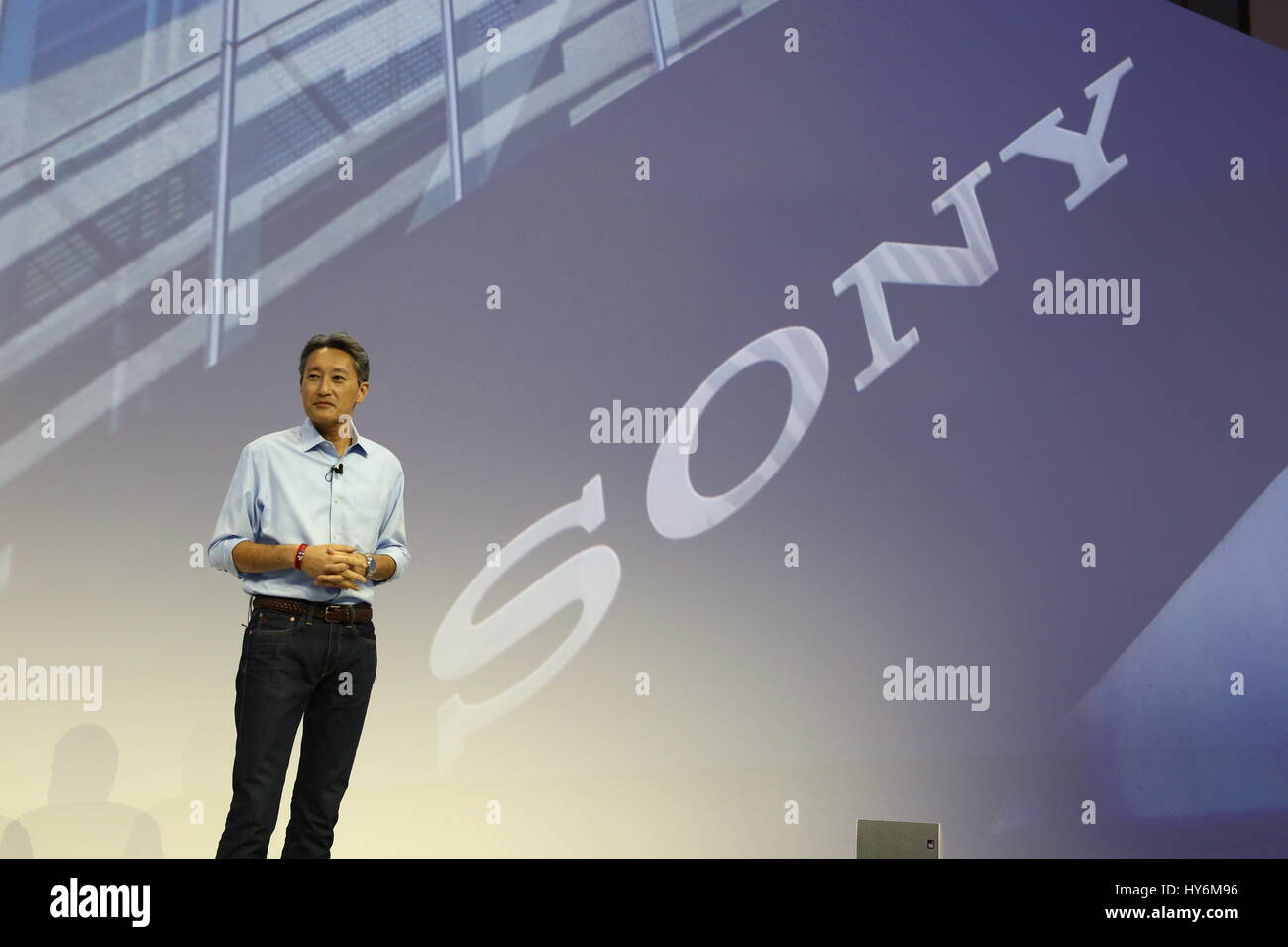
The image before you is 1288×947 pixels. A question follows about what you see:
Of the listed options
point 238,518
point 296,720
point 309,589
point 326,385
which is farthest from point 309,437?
point 296,720

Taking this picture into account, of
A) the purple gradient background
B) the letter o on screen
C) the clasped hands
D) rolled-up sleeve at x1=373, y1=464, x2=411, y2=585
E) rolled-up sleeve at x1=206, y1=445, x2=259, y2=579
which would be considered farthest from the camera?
the letter o on screen

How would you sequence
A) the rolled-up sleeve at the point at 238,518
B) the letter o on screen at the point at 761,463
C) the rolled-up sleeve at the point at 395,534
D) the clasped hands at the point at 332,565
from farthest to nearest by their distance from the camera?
the letter o on screen at the point at 761,463, the rolled-up sleeve at the point at 395,534, the rolled-up sleeve at the point at 238,518, the clasped hands at the point at 332,565

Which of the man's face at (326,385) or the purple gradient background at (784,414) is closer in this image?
the man's face at (326,385)

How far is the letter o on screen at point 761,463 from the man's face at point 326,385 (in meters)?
1.17

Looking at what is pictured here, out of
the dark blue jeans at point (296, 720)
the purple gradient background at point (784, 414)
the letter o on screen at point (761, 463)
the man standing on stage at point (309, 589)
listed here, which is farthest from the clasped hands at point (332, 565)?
the letter o on screen at point (761, 463)

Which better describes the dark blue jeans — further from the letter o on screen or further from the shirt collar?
the letter o on screen

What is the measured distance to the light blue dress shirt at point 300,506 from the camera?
7.59 feet

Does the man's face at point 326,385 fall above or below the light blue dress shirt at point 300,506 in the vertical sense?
above

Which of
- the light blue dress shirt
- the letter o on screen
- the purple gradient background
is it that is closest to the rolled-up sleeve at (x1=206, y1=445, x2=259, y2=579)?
the light blue dress shirt

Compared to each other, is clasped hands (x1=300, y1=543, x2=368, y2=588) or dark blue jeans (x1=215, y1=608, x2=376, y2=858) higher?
clasped hands (x1=300, y1=543, x2=368, y2=588)

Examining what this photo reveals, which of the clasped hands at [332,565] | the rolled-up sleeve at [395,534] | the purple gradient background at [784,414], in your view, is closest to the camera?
the clasped hands at [332,565]

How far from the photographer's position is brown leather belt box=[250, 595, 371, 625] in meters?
2.28

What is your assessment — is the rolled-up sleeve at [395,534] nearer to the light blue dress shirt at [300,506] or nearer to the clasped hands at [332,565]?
the light blue dress shirt at [300,506]
